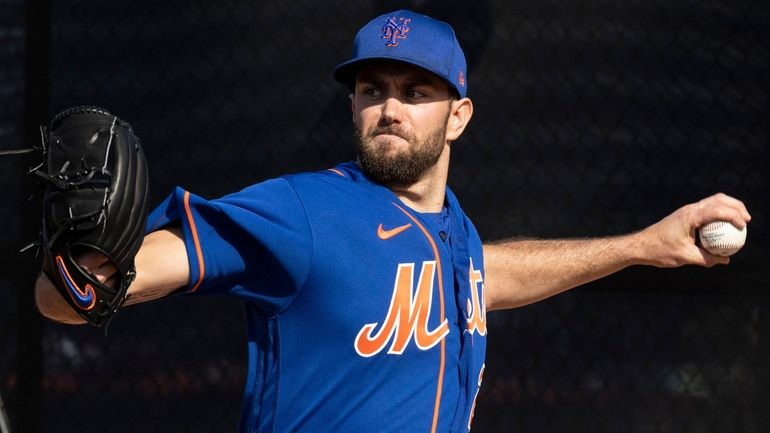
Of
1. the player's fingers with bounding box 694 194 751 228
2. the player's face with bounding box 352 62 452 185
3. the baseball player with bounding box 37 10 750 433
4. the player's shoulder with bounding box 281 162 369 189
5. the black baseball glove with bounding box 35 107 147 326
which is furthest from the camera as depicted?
the player's fingers with bounding box 694 194 751 228

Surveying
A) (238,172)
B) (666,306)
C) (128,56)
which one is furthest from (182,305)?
(666,306)

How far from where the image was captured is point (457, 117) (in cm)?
240

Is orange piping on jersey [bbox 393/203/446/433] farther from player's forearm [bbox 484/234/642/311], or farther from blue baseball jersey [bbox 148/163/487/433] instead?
player's forearm [bbox 484/234/642/311]

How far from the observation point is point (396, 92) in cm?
221

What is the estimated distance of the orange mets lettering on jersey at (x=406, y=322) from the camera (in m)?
1.95

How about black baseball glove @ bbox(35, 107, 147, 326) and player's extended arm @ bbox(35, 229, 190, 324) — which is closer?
black baseball glove @ bbox(35, 107, 147, 326)

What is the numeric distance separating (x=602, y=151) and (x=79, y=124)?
2.26 metres

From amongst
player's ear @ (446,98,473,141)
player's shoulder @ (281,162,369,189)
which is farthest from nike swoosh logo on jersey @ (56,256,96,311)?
player's ear @ (446,98,473,141)

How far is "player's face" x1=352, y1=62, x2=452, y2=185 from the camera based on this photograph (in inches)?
84.9

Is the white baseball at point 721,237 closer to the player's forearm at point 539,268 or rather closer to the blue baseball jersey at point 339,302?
the player's forearm at point 539,268

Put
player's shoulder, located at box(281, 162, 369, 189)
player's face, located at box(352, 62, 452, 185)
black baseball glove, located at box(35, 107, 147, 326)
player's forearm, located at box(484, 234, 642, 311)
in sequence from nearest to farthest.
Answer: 1. black baseball glove, located at box(35, 107, 147, 326)
2. player's shoulder, located at box(281, 162, 369, 189)
3. player's face, located at box(352, 62, 452, 185)
4. player's forearm, located at box(484, 234, 642, 311)

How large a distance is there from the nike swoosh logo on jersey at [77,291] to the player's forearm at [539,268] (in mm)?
1279

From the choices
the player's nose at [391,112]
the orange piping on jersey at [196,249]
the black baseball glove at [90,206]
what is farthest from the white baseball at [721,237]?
the black baseball glove at [90,206]

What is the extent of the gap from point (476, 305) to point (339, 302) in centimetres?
46
